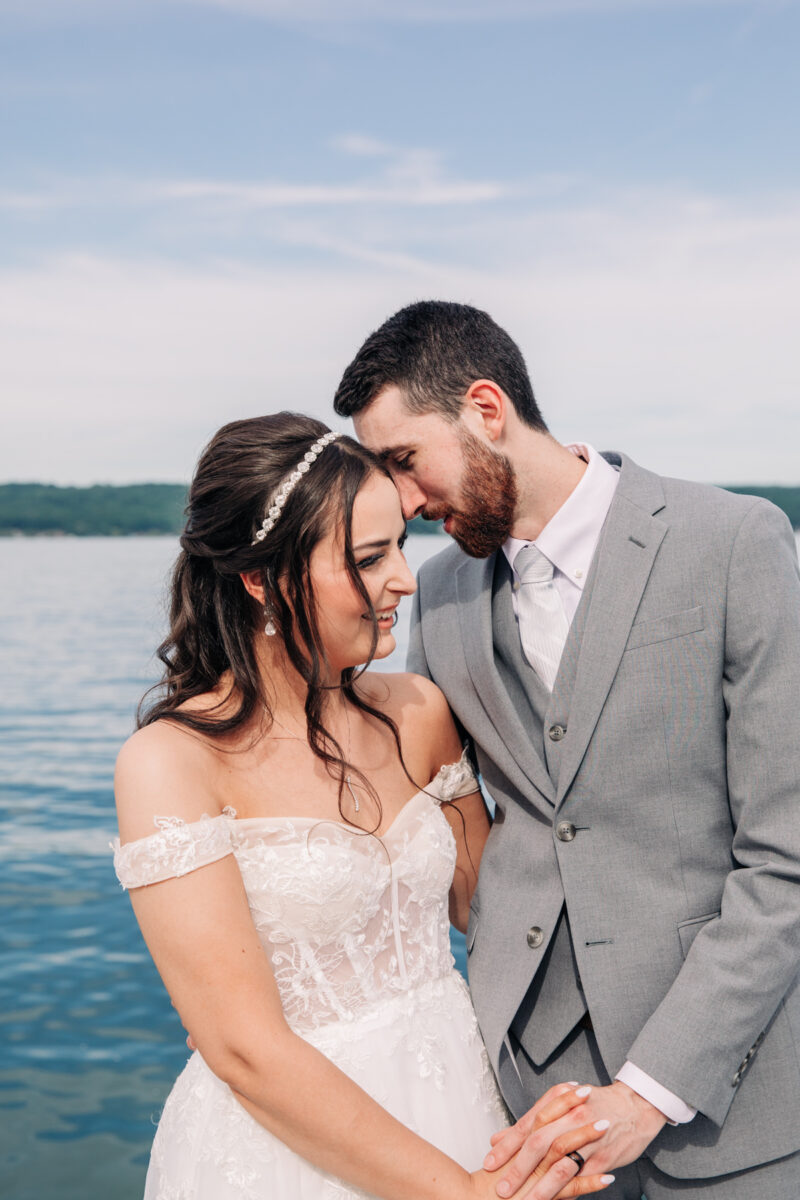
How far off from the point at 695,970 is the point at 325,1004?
0.82 metres

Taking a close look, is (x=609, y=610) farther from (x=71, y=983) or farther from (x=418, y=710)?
(x=71, y=983)

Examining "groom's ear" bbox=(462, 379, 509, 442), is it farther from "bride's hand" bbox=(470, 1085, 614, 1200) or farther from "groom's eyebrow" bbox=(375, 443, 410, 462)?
"bride's hand" bbox=(470, 1085, 614, 1200)

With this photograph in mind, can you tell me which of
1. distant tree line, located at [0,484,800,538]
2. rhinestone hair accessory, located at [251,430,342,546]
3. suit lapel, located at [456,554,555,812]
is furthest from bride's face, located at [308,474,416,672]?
distant tree line, located at [0,484,800,538]

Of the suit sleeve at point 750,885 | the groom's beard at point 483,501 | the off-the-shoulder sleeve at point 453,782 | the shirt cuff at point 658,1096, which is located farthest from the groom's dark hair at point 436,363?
the shirt cuff at point 658,1096

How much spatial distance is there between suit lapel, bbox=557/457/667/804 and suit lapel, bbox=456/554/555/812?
89mm

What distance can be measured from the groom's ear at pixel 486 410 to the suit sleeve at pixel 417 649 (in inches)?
20.3

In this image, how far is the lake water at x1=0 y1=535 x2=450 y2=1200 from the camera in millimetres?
5617

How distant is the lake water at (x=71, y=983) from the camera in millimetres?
5617

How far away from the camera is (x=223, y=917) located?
2.13 m

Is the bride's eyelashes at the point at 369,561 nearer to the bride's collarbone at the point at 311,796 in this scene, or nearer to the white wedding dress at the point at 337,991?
the bride's collarbone at the point at 311,796

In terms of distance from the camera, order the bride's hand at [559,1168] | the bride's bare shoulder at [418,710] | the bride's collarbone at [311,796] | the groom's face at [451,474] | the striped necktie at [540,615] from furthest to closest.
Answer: the bride's bare shoulder at [418,710]
the groom's face at [451,474]
the striped necktie at [540,615]
the bride's collarbone at [311,796]
the bride's hand at [559,1168]

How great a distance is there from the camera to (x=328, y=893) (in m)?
2.30

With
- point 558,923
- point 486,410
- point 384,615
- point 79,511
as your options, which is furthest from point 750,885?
point 79,511

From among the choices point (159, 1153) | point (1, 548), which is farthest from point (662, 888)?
point (1, 548)
